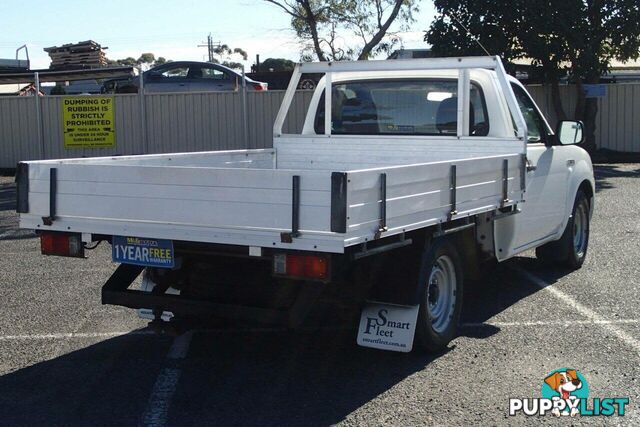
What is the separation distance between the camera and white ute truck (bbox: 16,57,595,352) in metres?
4.73

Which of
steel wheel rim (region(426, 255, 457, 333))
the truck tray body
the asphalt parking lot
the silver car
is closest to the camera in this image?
the truck tray body

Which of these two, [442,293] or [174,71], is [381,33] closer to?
[174,71]

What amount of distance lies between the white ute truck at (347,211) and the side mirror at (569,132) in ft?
0.11

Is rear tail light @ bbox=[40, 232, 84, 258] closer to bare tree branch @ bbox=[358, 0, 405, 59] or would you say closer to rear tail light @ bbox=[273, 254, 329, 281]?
rear tail light @ bbox=[273, 254, 329, 281]

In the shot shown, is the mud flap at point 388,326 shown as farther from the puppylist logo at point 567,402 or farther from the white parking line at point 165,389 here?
the white parking line at point 165,389

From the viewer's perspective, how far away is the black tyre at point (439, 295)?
5543 millimetres

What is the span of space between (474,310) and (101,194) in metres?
3.33

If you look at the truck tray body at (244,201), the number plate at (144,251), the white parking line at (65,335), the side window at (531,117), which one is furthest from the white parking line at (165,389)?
the side window at (531,117)

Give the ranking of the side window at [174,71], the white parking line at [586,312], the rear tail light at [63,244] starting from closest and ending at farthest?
the rear tail light at [63,244]
the white parking line at [586,312]
the side window at [174,71]

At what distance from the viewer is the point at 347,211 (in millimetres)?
4492

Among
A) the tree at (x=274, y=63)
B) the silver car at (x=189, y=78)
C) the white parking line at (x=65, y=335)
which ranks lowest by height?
the white parking line at (x=65, y=335)

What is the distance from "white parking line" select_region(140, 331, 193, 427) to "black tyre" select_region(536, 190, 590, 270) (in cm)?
384

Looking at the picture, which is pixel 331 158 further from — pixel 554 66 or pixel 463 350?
pixel 554 66

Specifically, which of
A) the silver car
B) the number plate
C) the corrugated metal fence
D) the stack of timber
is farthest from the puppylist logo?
the stack of timber
